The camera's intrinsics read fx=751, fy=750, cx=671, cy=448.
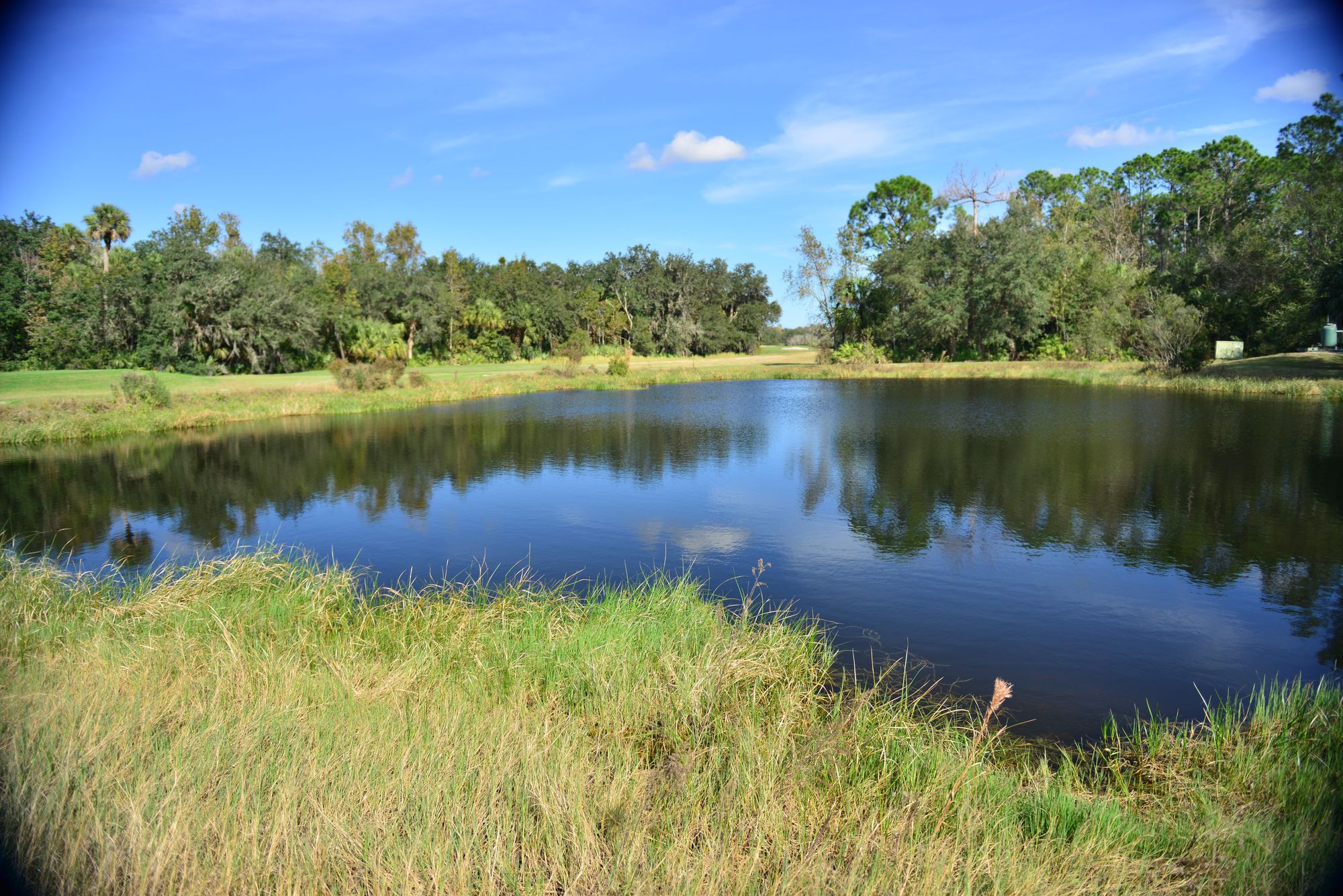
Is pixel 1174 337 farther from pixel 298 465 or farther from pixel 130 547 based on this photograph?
pixel 130 547

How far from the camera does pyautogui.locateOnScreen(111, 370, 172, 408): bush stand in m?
26.5

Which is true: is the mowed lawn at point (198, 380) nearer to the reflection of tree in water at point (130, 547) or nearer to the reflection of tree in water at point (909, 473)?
the reflection of tree in water at point (909, 473)

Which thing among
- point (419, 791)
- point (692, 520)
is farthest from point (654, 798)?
point (692, 520)

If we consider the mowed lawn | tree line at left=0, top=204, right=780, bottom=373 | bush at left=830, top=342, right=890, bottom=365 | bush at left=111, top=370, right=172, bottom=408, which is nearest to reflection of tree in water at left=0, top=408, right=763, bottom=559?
bush at left=111, top=370, right=172, bottom=408

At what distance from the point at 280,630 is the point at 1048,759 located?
6841 millimetres

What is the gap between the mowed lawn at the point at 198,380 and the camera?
93.8 ft

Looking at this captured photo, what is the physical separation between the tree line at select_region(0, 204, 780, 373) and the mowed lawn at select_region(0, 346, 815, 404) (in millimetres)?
3185

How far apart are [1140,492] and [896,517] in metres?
5.55

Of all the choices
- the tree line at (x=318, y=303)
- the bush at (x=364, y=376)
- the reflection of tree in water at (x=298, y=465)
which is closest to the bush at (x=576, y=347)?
the tree line at (x=318, y=303)

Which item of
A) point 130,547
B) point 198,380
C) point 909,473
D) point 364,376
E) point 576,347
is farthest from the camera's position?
point 576,347

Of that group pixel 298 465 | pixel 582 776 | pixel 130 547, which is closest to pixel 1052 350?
pixel 298 465

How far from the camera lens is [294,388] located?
112ft

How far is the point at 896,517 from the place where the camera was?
551 inches

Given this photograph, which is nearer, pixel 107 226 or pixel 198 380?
pixel 198 380
